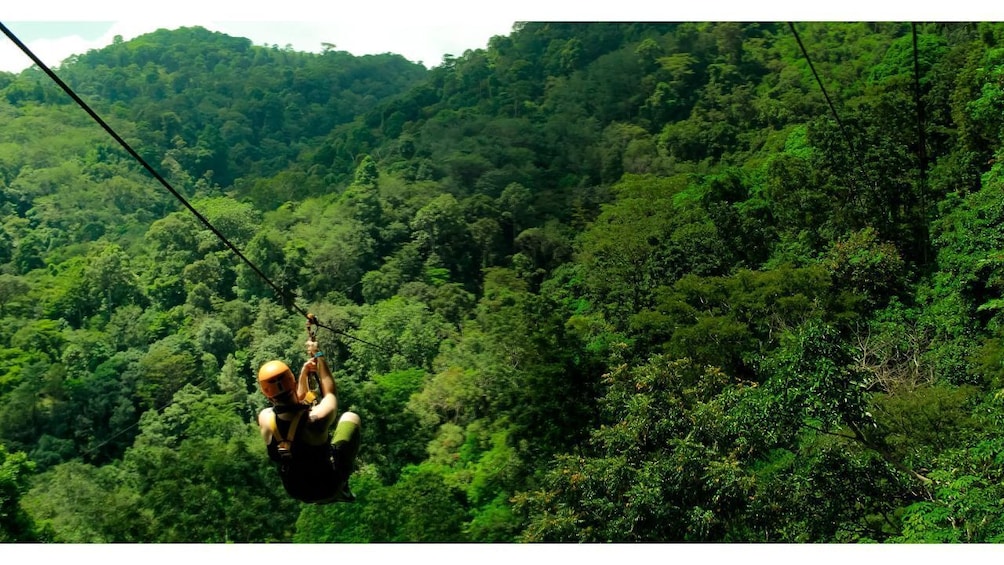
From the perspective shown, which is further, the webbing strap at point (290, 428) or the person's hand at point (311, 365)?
the person's hand at point (311, 365)

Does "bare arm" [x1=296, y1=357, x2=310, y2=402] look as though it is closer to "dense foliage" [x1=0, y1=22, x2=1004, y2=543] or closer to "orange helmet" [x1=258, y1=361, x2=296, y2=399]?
"orange helmet" [x1=258, y1=361, x2=296, y2=399]

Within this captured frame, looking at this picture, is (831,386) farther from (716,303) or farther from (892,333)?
(716,303)

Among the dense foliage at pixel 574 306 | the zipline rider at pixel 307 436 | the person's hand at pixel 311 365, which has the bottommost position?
the dense foliage at pixel 574 306

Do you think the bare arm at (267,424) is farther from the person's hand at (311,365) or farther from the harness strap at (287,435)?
the person's hand at (311,365)

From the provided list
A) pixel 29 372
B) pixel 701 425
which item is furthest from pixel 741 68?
pixel 29 372

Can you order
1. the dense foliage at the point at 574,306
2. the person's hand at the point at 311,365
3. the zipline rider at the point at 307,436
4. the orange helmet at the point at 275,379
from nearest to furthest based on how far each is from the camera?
the orange helmet at the point at 275,379, the zipline rider at the point at 307,436, the person's hand at the point at 311,365, the dense foliage at the point at 574,306

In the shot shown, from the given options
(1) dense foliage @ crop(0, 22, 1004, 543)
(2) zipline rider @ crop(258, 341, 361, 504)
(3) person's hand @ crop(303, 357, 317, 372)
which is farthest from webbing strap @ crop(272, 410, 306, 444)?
(1) dense foliage @ crop(0, 22, 1004, 543)

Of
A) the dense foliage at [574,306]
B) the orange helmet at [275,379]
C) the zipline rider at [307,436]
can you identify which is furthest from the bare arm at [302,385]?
the dense foliage at [574,306]

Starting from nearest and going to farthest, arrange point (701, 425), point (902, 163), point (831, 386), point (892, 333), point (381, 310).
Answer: point (831, 386) < point (701, 425) < point (892, 333) < point (902, 163) < point (381, 310)

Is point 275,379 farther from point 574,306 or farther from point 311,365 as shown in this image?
point 574,306
